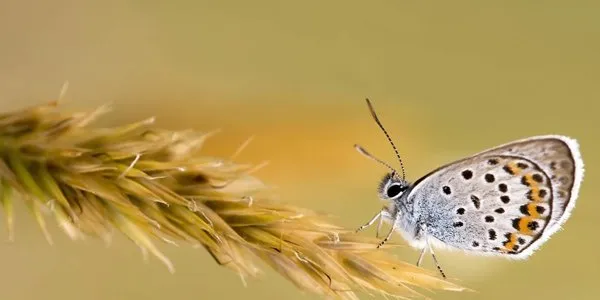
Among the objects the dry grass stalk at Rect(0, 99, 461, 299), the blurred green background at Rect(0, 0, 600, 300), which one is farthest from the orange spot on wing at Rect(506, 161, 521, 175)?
the blurred green background at Rect(0, 0, 600, 300)

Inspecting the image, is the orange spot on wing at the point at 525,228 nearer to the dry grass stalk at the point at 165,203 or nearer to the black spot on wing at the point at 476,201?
the black spot on wing at the point at 476,201

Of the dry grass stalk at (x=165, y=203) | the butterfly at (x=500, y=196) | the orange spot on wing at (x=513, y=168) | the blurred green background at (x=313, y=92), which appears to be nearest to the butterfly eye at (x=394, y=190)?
the butterfly at (x=500, y=196)

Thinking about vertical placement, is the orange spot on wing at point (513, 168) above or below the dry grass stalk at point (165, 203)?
above

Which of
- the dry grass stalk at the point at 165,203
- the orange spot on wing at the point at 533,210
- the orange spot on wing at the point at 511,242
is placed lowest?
the dry grass stalk at the point at 165,203

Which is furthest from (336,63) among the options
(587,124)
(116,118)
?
(587,124)

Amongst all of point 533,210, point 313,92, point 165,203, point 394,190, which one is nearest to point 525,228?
point 533,210

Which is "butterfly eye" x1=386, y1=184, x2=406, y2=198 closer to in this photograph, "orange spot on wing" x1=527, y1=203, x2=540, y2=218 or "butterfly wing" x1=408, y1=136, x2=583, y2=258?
"butterfly wing" x1=408, y1=136, x2=583, y2=258

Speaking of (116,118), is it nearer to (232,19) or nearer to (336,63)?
(232,19)
